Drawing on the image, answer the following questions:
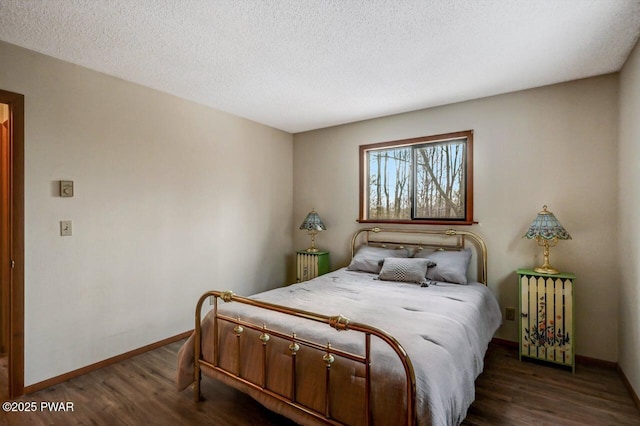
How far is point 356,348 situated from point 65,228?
250 centimetres

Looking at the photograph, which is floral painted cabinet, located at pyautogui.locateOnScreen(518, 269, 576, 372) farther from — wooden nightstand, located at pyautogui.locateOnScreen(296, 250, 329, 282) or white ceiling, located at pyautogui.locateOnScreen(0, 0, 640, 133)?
wooden nightstand, located at pyautogui.locateOnScreen(296, 250, 329, 282)

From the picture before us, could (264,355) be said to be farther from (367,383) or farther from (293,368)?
(367,383)

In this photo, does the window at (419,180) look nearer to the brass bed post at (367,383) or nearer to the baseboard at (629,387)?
the baseboard at (629,387)

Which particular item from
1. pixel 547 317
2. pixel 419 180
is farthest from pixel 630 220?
pixel 419 180

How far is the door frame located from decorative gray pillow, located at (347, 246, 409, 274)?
297 cm

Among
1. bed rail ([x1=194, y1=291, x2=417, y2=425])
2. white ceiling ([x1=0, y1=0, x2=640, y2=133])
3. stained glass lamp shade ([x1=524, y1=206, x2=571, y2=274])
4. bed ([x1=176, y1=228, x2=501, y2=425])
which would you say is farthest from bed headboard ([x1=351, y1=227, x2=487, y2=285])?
bed rail ([x1=194, y1=291, x2=417, y2=425])

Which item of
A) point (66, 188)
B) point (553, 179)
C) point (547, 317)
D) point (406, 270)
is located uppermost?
point (553, 179)

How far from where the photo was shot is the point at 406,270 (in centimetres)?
319

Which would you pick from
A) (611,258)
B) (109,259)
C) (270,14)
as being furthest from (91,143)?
(611,258)

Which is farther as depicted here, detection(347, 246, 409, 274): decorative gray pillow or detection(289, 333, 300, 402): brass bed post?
detection(347, 246, 409, 274): decorative gray pillow

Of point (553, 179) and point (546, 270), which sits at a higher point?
point (553, 179)

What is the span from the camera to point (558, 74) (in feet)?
9.14

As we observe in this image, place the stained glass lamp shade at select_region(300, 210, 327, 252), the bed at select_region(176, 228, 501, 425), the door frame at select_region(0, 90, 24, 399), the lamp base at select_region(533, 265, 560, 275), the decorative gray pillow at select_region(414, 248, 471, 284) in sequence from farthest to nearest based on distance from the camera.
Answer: the stained glass lamp shade at select_region(300, 210, 327, 252) < the decorative gray pillow at select_region(414, 248, 471, 284) < the lamp base at select_region(533, 265, 560, 275) < the door frame at select_region(0, 90, 24, 399) < the bed at select_region(176, 228, 501, 425)

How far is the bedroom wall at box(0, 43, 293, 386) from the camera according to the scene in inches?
96.5
